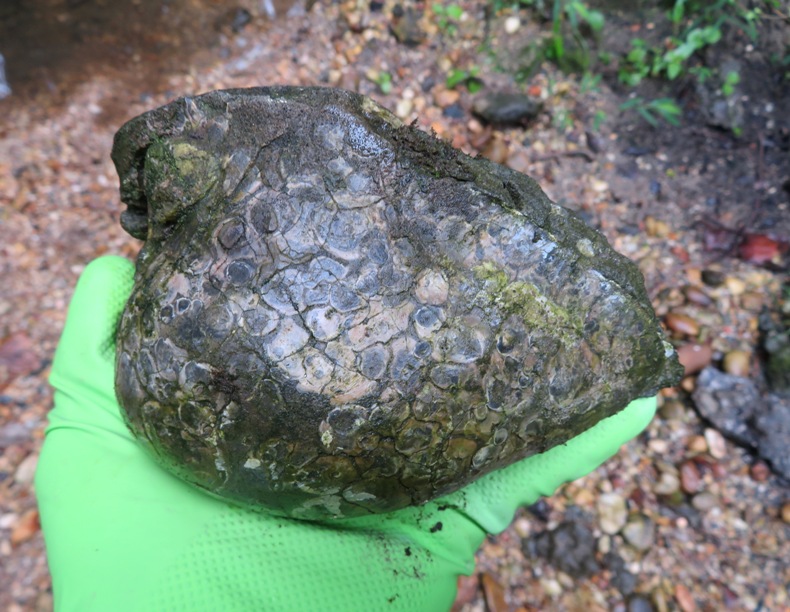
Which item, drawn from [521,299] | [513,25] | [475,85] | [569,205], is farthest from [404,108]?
[521,299]

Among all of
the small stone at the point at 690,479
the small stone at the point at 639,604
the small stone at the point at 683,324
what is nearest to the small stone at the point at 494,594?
the small stone at the point at 639,604

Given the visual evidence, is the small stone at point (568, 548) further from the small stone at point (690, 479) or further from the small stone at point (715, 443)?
the small stone at point (715, 443)

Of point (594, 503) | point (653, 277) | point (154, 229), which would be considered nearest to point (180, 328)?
point (154, 229)

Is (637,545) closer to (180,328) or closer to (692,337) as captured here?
(692,337)

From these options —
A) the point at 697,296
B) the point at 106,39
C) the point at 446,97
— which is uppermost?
the point at 106,39

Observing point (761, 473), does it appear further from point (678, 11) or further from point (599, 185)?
point (678, 11)

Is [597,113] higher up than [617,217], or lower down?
higher up

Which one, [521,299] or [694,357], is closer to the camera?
[521,299]
